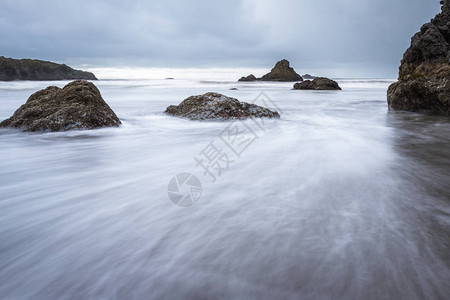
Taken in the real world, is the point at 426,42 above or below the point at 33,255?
above

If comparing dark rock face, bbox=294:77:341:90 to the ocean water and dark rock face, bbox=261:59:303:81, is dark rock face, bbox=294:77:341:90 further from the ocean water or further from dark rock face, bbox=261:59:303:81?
dark rock face, bbox=261:59:303:81

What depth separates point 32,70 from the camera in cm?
5519

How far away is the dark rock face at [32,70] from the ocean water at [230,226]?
5926 centimetres

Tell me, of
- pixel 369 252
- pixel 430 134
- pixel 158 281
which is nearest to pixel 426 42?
pixel 430 134

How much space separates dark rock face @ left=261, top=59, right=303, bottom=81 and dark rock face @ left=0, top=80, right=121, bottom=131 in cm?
5980

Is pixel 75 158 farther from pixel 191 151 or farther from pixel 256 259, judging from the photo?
pixel 256 259

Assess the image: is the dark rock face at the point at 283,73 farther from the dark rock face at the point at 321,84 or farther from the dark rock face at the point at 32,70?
the dark rock face at the point at 32,70

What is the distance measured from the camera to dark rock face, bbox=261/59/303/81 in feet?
204

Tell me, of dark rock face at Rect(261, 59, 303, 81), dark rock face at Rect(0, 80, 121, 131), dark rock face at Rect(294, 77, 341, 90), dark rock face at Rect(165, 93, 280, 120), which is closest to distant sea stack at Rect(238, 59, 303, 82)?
dark rock face at Rect(261, 59, 303, 81)

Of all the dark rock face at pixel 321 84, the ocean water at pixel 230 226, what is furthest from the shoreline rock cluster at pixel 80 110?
the dark rock face at pixel 321 84

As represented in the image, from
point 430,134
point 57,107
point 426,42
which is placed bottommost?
point 430,134

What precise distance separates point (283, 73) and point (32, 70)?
160 ft

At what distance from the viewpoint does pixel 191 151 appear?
423 centimetres

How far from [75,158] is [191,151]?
1.49 metres
